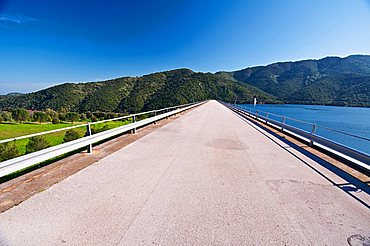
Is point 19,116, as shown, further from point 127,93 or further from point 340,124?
point 340,124

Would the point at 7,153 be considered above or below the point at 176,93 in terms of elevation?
below

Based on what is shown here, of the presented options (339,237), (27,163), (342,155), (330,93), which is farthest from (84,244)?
(330,93)

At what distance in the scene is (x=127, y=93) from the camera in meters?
132

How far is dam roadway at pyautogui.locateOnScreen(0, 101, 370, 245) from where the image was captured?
2535mm

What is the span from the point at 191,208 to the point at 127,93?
136m

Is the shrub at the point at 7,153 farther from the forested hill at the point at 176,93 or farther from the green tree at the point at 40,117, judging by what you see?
the forested hill at the point at 176,93

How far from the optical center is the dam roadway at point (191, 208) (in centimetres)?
254

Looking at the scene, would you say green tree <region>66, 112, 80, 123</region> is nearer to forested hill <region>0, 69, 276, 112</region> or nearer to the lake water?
forested hill <region>0, 69, 276, 112</region>

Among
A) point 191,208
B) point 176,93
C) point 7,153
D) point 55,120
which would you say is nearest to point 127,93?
point 176,93

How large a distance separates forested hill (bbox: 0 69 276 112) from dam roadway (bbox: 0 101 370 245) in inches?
3767

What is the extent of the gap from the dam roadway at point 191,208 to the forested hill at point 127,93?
314 feet

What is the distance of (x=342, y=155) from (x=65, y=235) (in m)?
6.92

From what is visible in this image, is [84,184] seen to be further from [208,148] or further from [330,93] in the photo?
[330,93]

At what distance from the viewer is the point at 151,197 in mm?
3529
